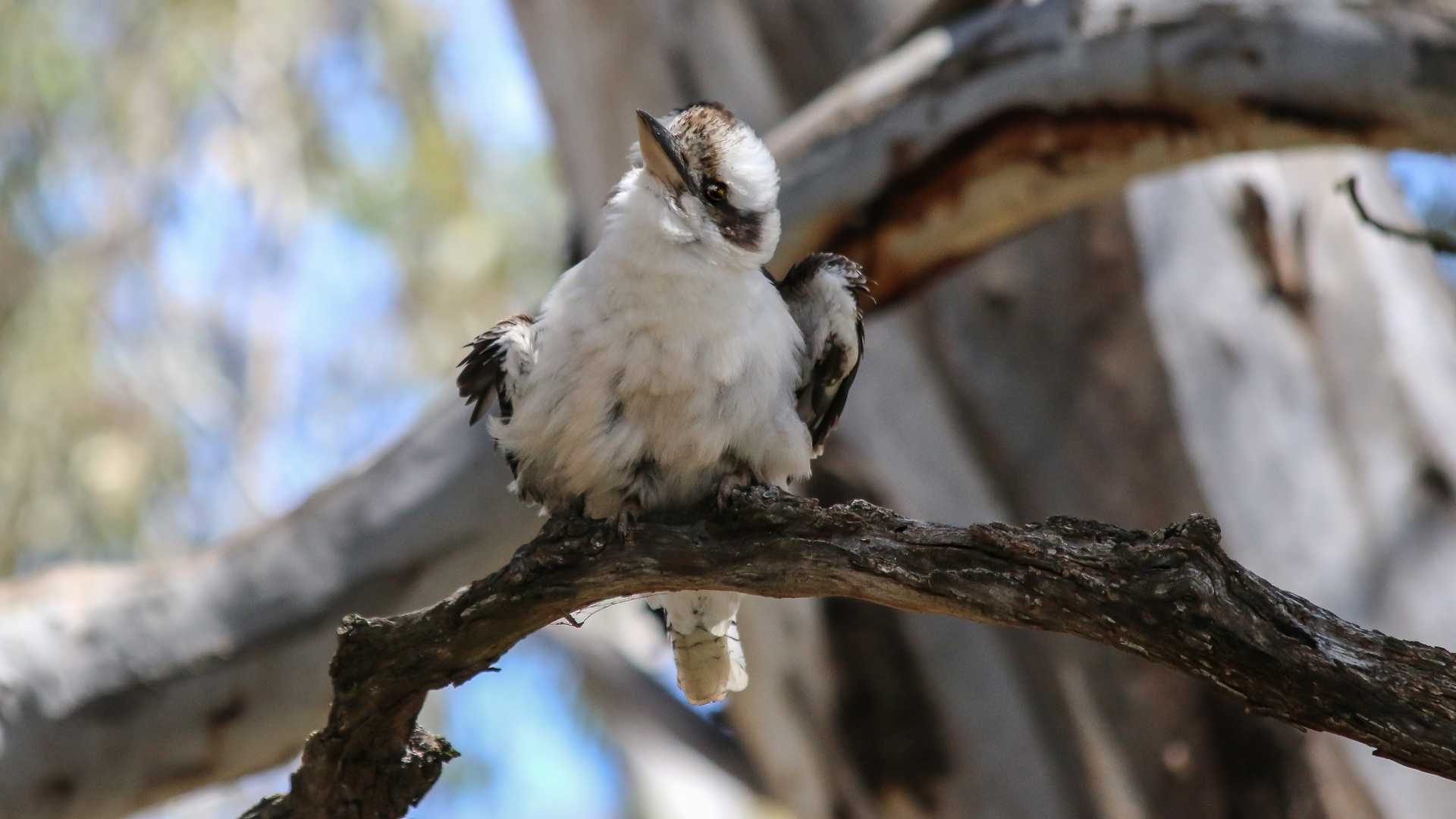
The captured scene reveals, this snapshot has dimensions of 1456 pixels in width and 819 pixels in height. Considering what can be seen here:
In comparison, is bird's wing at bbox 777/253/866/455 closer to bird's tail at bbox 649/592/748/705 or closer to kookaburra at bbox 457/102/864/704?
kookaburra at bbox 457/102/864/704

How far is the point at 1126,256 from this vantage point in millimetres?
5047

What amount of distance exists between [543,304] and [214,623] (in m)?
1.71

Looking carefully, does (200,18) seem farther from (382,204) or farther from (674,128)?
(674,128)

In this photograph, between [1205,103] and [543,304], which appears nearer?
[543,304]

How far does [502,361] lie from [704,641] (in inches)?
30.4

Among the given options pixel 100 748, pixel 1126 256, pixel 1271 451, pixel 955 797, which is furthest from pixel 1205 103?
pixel 100 748

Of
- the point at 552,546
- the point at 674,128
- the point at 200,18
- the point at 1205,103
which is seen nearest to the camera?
the point at 552,546

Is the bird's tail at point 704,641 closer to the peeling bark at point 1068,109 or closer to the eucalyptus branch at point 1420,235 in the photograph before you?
the peeling bark at point 1068,109

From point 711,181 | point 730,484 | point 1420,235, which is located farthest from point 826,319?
point 1420,235

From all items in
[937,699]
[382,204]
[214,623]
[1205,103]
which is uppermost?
[382,204]

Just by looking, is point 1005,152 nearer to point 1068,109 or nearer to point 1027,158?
point 1027,158

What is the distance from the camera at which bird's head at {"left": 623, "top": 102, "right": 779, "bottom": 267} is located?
2701 millimetres

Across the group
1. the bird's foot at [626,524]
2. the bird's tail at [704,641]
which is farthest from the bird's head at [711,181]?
the bird's tail at [704,641]

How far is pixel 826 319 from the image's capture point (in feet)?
9.57
